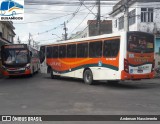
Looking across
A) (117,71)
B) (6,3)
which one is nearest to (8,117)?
(117,71)

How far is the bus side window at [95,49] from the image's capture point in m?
19.6

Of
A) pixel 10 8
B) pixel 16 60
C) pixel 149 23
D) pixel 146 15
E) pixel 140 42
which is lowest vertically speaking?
pixel 16 60

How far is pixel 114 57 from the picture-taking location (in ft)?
60.0

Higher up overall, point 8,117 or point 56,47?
point 56,47

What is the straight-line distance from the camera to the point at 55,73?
1026 inches

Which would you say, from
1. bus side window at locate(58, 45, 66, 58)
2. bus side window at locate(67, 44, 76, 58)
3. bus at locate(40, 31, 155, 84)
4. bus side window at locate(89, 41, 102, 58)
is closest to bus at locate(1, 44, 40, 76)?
bus side window at locate(58, 45, 66, 58)

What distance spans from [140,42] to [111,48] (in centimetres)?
164

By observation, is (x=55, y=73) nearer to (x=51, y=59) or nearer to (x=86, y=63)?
(x=51, y=59)

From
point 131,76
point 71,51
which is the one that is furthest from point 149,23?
point 131,76

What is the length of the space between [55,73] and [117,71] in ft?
29.6

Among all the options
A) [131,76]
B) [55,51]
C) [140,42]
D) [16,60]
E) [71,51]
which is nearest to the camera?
[131,76]

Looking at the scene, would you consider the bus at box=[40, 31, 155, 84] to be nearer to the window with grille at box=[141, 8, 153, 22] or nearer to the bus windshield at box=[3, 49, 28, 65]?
the bus windshield at box=[3, 49, 28, 65]

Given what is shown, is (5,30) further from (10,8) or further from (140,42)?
(140,42)

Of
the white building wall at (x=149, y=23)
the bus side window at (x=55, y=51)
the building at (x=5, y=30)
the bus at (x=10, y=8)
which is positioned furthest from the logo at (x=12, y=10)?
the white building wall at (x=149, y=23)
